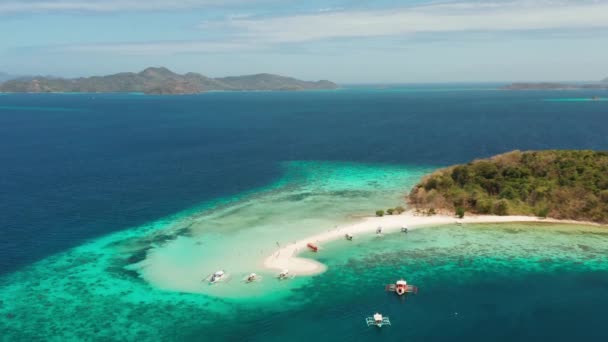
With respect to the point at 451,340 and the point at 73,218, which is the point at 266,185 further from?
the point at 451,340

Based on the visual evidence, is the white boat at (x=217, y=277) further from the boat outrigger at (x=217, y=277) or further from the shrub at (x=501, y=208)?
the shrub at (x=501, y=208)

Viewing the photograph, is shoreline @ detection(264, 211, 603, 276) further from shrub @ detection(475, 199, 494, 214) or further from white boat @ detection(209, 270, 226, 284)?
white boat @ detection(209, 270, 226, 284)

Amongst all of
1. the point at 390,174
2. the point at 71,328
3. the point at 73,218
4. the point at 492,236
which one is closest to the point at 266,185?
the point at 390,174

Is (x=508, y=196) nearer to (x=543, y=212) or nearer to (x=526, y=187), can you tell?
(x=526, y=187)

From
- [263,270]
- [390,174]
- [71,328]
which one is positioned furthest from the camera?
[390,174]

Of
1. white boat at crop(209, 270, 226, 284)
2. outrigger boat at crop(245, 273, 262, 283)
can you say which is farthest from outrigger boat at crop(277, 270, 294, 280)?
white boat at crop(209, 270, 226, 284)

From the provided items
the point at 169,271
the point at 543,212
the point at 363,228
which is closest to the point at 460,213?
the point at 543,212

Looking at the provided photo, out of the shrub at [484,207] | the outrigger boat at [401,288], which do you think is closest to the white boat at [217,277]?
the outrigger boat at [401,288]
